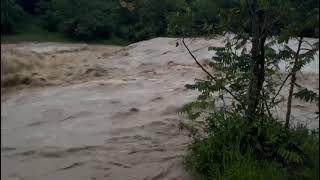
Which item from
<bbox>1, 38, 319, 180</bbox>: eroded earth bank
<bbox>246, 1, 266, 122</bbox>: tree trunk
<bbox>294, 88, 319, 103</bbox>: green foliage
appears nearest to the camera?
<bbox>294, 88, 319, 103</bbox>: green foliage

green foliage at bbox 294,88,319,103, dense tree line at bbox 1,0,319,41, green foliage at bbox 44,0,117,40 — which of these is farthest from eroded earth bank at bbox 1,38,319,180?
green foliage at bbox 44,0,117,40

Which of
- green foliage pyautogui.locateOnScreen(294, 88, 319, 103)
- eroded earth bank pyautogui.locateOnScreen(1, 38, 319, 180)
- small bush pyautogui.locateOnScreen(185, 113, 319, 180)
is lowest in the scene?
eroded earth bank pyautogui.locateOnScreen(1, 38, 319, 180)

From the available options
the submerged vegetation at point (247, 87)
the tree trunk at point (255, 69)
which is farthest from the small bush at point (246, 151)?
the tree trunk at point (255, 69)

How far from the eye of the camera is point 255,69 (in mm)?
4215

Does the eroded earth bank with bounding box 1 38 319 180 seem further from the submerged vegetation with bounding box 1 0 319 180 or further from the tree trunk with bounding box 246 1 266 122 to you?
the tree trunk with bounding box 246 1 266 122

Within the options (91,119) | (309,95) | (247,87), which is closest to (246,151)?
(247,87)

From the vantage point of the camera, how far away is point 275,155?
4043 millimetres

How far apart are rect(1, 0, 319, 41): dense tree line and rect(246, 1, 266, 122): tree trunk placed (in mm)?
324

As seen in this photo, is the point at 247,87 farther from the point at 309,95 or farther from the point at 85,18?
the point at 85,18

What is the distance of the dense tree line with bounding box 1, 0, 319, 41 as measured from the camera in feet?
12.1

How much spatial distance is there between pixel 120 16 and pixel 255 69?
457 inches

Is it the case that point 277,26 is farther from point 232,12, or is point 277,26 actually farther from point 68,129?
point 68,129

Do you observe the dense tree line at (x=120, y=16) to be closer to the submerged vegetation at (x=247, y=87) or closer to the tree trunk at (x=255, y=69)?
the submerged vegetation at (x=247, y=87)

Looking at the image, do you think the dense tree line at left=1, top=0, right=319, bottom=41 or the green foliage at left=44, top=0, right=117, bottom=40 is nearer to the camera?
the dense tree line at left=1, top=0, right=319, bottom=41
